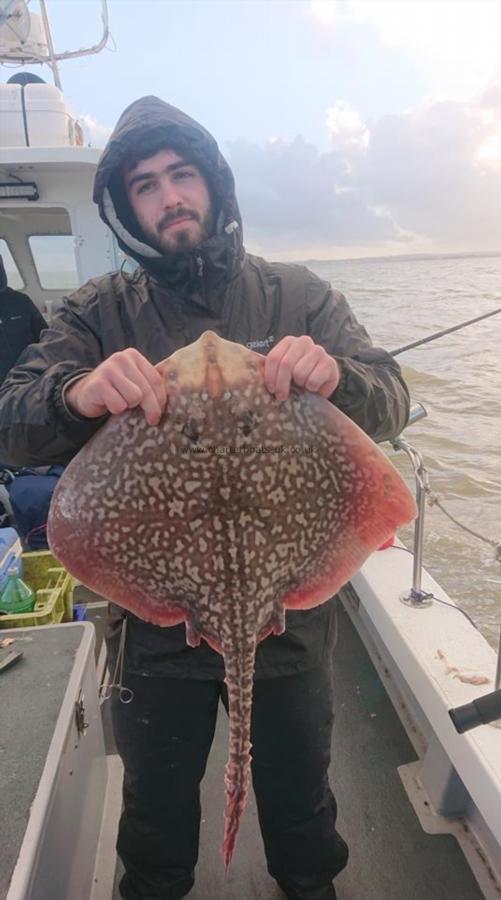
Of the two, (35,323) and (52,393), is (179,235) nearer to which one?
(52,393)

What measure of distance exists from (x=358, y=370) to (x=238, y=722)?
1.09 m

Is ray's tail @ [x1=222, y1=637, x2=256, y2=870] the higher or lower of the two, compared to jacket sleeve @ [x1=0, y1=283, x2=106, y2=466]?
lower

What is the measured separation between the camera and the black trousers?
2234 mm

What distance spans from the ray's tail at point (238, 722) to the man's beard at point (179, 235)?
1.42 m

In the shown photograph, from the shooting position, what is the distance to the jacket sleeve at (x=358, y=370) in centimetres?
176

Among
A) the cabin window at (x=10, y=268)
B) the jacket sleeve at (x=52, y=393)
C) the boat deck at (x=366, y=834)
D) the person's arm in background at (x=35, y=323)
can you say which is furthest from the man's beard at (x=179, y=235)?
the cabin window at (x=10, y=268)

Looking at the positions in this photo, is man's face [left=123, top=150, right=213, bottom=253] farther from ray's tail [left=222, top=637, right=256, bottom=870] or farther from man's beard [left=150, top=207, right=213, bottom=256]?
ray's tail [left=222, top=637, right=256, bottom=870]

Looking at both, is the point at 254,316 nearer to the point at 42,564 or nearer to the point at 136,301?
the point at 136,301

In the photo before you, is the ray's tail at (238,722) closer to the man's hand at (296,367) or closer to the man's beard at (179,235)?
the man's hand at (296,367)

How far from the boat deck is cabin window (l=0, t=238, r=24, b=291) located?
266 inches

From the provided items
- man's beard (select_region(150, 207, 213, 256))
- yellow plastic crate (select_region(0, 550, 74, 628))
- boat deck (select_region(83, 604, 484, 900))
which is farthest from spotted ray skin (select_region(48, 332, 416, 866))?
yellow plastic crate (select_region(0, 550, 74, 628))

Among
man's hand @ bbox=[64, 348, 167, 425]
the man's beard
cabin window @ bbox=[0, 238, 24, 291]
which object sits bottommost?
cabin window @ bbox=[0, 238, 24, 291]

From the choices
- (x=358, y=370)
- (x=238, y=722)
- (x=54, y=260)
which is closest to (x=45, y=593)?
(x=238, y=722)

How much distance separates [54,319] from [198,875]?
2682mm
